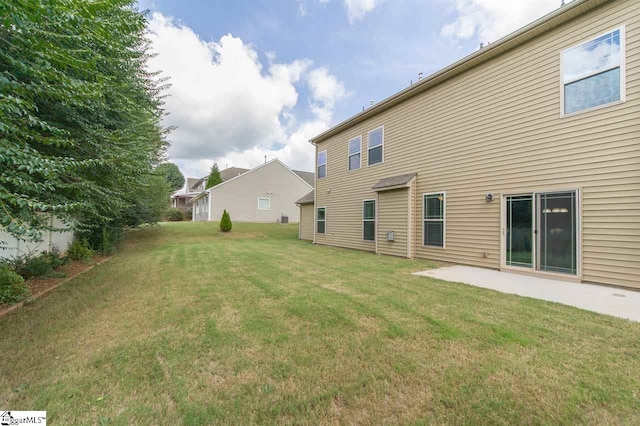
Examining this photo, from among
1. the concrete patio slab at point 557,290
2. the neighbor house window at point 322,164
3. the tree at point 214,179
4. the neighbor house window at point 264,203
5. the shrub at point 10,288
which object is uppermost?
the tree at point 214,179

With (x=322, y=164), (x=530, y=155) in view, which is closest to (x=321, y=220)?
(x=322, y=164)

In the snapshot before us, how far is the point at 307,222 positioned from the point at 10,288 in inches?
496

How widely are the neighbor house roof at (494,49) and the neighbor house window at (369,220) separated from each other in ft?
11.4

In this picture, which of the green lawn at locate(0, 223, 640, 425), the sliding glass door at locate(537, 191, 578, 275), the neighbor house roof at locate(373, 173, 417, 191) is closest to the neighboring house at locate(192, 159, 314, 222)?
the neighbor house roof at locate(373, 173, 417, 191)

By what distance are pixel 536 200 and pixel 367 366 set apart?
232 inches

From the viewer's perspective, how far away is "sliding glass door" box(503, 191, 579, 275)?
565 centimetres

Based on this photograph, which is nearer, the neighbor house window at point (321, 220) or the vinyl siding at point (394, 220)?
the vinyl siding at point (394, 220)

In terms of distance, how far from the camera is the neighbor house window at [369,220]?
1058 cm

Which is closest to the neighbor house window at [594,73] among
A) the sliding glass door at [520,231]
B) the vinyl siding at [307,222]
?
the sliding glass door at [520,231]

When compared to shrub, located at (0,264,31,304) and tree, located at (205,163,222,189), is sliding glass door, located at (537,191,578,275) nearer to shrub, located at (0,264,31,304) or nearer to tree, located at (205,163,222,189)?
shrub, located at (0,264,31,304)

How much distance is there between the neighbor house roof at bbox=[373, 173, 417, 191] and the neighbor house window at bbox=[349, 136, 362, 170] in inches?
71.7

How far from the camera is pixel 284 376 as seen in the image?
7.97ft

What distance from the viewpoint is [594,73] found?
17.8ft

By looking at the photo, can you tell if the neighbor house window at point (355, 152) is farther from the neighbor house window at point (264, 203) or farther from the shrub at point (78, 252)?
the neighbor house window at point (264, 203)
